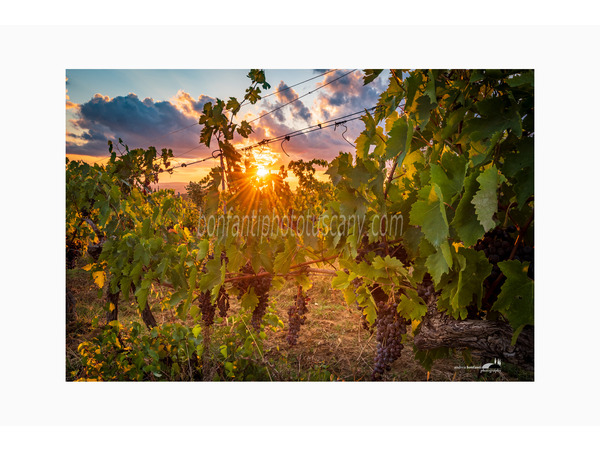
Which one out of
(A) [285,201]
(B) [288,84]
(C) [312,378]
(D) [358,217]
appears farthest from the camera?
(C) [312,378]

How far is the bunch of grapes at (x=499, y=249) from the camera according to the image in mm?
1544

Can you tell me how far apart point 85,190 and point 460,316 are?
11.2ft

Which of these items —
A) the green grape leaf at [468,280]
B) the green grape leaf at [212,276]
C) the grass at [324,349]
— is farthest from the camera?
the grass at [324,349]

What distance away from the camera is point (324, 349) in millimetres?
3613

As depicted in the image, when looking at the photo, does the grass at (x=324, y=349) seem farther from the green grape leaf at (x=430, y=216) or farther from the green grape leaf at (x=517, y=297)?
the green grape leaf at (x=430, y=216)

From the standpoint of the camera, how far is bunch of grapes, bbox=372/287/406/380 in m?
1.81

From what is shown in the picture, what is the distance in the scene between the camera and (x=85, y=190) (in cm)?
379

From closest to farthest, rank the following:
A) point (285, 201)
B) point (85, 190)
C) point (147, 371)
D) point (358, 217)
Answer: point (358, 217) → point (285, 201) → point (147, 371) → point (85, 190)

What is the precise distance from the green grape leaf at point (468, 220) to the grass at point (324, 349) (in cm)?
95

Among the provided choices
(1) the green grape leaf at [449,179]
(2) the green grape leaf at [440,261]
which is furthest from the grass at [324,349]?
(1) the green grape leaf at [449,179]
